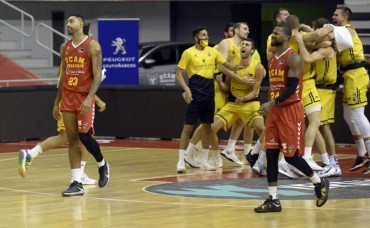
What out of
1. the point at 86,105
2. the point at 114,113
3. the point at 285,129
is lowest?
the point at 114,113

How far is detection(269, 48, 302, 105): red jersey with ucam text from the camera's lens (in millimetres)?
14320

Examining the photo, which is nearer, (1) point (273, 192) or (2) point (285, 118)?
(1) point (273, 192)

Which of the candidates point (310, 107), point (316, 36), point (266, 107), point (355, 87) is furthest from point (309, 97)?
point (266, 107)

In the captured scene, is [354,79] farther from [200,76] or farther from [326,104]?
[200,76]

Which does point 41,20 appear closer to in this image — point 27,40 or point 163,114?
point 27,40

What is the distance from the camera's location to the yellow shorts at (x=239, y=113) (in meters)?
18.6

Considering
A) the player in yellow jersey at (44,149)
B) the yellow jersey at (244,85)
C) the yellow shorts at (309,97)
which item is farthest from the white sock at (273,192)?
the yellow jersey at (244,85)

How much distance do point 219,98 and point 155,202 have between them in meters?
4.74

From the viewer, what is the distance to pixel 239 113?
1867 centimetres

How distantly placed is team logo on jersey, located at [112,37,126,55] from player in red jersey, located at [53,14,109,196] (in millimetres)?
10470

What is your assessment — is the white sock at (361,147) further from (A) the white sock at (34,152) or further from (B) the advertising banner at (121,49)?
(B) the advertising banner at (121,49)

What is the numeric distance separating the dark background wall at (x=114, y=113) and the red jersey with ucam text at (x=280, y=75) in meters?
8.50

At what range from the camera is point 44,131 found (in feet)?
79.7

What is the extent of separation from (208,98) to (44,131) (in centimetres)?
649
